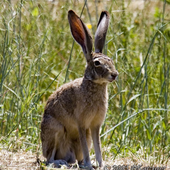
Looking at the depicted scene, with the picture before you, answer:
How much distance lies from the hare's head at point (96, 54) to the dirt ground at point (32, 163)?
96 cm

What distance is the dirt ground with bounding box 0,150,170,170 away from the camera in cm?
420

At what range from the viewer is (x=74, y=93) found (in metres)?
4.50

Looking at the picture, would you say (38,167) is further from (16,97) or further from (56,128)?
(16,97)

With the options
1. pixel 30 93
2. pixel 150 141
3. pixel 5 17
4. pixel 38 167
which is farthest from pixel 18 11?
pixel 150 141

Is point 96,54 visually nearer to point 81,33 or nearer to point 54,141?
point 81,33

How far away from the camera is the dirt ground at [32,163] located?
4.20 meters

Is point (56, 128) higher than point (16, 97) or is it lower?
lower

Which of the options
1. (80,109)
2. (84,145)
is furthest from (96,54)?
(84,145)

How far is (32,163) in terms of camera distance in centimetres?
443

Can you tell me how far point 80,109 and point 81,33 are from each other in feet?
2.70

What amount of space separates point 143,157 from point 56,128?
111 cm

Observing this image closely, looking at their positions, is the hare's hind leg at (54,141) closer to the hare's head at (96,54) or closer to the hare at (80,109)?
the hare at (80,109)

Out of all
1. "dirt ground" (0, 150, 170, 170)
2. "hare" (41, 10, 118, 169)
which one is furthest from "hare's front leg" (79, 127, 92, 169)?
"dirt ground" (0, 150, 170, 170)

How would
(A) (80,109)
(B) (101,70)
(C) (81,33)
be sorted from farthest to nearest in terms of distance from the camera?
(C) (81,33) → (A) (80,109) → (B) (101,70)
